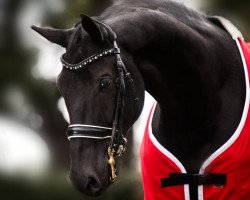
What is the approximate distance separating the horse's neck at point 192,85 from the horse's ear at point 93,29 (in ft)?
1.30

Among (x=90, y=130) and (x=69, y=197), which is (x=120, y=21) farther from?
(x=69, y=197)

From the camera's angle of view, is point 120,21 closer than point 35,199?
Yes

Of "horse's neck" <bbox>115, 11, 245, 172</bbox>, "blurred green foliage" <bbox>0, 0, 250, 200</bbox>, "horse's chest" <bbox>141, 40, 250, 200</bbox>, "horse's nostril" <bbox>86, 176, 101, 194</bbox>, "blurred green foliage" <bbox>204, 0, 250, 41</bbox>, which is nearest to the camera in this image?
"horse's nostril" <bbox>86, 176, 101, 194</bbox>

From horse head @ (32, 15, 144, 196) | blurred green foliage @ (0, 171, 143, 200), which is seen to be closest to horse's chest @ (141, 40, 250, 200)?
horse head @ (32, 15, 144, 196)

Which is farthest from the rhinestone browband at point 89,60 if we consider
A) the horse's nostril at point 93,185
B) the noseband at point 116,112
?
the horse's nostril at point 93,185

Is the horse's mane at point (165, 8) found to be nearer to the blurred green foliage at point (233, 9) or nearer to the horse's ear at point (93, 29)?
the horse's ear at point (93, 29)

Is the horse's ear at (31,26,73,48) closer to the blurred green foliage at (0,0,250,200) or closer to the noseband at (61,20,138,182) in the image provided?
the noseband at (61,20,138,182)

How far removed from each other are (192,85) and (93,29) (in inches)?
35.0

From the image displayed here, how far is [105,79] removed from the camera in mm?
4043

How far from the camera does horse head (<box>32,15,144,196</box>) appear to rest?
3.98 m

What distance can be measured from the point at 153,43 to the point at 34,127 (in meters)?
8.51

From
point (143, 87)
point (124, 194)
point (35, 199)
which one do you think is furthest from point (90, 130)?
point (35, 199)

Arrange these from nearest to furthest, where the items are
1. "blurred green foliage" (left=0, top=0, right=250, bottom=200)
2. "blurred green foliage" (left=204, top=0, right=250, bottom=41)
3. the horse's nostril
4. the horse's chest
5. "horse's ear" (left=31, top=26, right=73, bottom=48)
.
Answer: the horse's nostril
"horse's ear" (left=31, top=26, right=73, bottom=48)
the horse's chest
"blurred green foliage" (left=204, top=0, right=250, bottom=41)
"blurred green foliage" (left=0, top=0, right=250, bottom=200)

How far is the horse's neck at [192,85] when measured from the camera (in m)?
4.50
